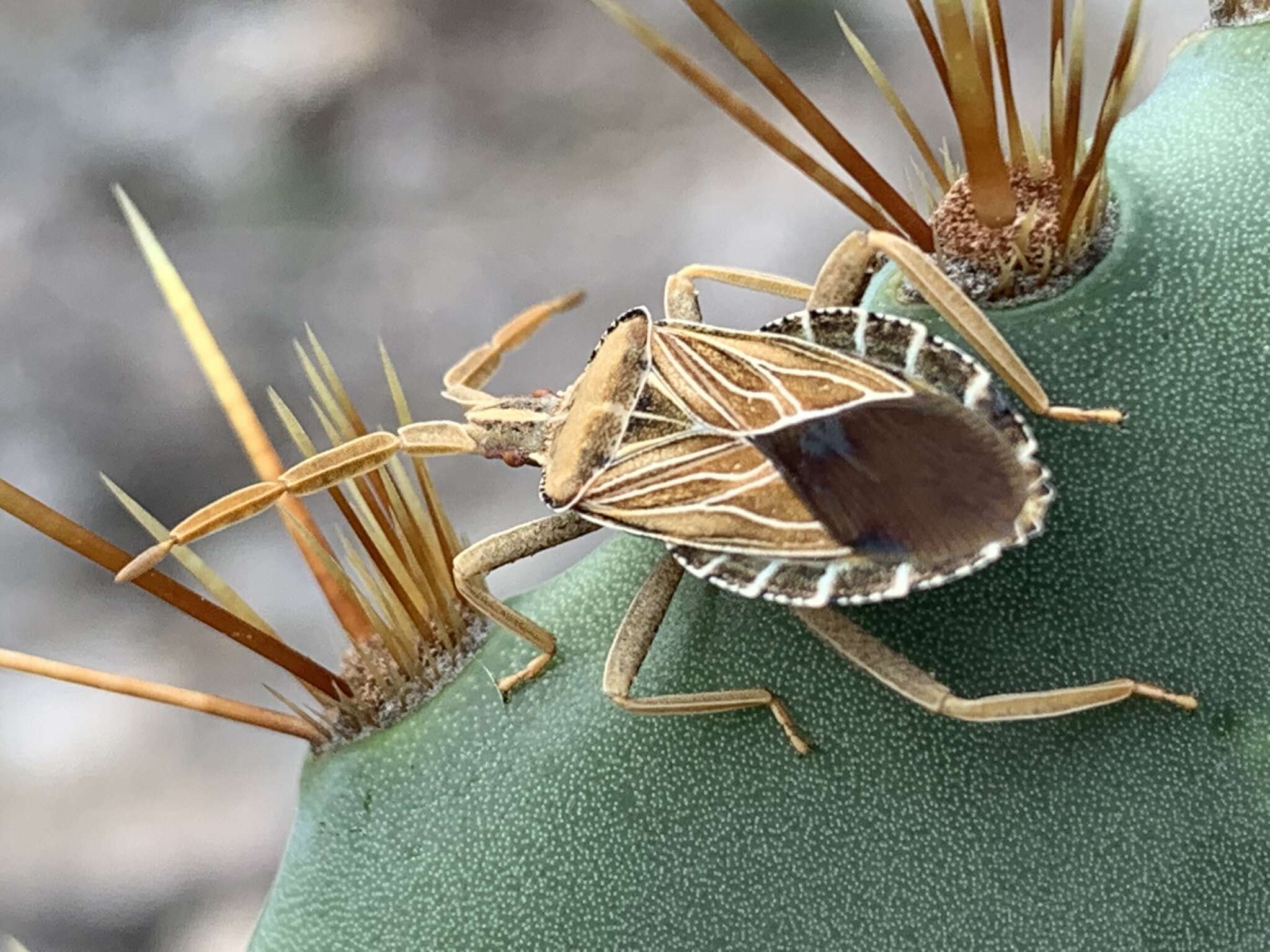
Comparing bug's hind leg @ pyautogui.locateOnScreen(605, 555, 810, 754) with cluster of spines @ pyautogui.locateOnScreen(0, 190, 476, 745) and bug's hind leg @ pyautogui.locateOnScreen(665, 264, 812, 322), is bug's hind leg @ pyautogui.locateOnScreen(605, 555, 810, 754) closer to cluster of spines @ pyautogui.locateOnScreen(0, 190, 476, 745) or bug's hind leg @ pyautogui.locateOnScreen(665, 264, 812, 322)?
cluster of spines @ pyautogui.locateOnScreen(0, 190, 476, 745)

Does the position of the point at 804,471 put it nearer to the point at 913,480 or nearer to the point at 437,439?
the point at 913,480

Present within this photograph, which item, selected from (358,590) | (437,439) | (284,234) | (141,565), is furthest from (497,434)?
(284,234)

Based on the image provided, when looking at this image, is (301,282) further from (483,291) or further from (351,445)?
(351,445)

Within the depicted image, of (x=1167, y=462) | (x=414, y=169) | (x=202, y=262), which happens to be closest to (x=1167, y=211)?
(x=1167, y=462)

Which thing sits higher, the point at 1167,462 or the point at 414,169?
the point at 414,169

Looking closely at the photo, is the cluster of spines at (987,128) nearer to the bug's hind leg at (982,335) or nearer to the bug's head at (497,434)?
→ the bug's hind leg at (982,335)

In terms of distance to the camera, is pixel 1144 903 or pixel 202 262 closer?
pixel 1144 903

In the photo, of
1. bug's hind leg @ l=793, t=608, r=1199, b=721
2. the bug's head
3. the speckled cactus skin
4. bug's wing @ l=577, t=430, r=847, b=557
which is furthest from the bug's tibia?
bug's hind leg @ l=793, t=608, r=1199, b=721
